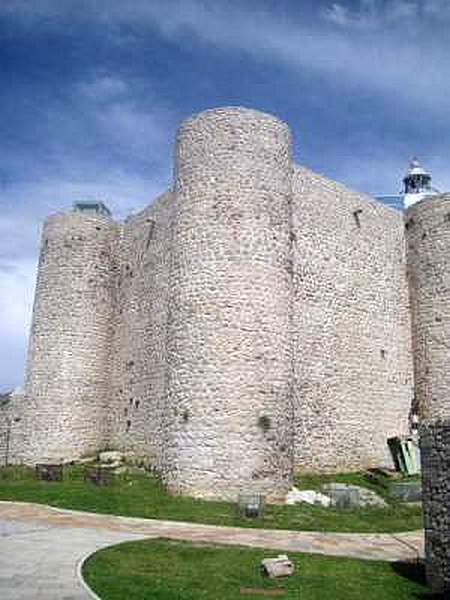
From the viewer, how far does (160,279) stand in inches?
987

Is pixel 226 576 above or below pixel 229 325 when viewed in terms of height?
below

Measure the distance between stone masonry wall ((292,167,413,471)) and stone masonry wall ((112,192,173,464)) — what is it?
501 centimetres

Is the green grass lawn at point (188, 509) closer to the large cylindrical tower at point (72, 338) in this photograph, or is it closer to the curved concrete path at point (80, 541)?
the curved concrete path at point (80, 541)

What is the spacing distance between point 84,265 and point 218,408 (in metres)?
11.2

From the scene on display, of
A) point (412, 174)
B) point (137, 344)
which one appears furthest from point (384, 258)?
point (412, 174)

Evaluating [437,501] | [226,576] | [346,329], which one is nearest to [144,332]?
[346,329]

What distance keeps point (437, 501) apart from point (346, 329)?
14660mm

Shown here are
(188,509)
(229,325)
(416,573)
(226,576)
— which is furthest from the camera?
(229,325)

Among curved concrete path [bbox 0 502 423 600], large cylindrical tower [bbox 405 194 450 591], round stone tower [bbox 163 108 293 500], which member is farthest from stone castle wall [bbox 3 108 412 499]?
curved concrete path [bbox 0 502 423 600]

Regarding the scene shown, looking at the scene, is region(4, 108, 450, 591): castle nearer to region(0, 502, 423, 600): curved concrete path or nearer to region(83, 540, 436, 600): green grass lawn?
region(0, 502, 423, 600): curved concrete path

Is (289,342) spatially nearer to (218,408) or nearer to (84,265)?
(218,408)

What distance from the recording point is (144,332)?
997 inches

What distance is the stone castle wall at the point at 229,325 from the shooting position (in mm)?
18500

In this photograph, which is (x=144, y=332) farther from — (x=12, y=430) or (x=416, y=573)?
(x=416, y=573)
